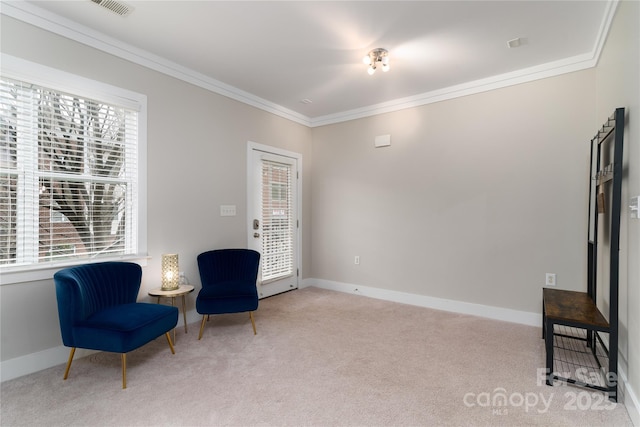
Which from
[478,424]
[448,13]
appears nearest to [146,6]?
[448,13]

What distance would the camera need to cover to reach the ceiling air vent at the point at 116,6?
232 cm

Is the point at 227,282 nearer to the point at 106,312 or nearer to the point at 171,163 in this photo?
the point at 106,312

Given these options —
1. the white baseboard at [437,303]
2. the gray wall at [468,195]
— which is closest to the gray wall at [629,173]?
the gray wall at [468,195]

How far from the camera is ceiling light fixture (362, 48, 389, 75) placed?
2980mm

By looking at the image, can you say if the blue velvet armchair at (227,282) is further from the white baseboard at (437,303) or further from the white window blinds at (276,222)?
the white baseboard at (437,303)

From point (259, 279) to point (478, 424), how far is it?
3.03 meters

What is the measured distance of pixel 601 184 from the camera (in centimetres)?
250

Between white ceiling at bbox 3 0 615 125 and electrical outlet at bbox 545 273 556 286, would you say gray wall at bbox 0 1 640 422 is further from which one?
white ceiling at bbox 3 0 615 125

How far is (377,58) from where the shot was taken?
3.04 meters

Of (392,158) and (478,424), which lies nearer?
(478,424)

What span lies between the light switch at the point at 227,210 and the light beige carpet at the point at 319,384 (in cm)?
133

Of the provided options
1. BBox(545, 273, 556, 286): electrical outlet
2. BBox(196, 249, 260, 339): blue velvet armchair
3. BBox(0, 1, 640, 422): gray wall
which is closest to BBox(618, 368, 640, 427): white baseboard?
BBox(0, 1, 640, 422): gray wall

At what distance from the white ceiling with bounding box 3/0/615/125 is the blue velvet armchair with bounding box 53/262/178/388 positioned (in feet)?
6.52

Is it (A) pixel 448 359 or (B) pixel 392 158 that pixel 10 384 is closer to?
(A) pixel 448 359
